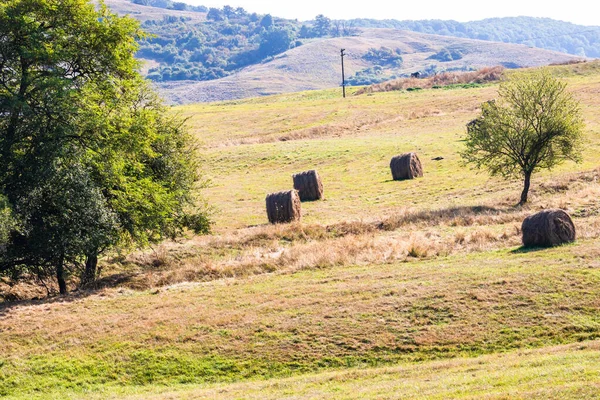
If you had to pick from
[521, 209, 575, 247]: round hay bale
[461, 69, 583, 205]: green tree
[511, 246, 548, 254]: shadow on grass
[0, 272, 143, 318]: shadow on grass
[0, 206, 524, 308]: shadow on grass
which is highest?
[461, 69, 583, 205]: green tree

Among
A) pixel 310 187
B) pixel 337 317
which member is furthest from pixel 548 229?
pixel 310 187

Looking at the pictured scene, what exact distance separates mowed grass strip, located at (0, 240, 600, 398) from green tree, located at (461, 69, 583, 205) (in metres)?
15.8

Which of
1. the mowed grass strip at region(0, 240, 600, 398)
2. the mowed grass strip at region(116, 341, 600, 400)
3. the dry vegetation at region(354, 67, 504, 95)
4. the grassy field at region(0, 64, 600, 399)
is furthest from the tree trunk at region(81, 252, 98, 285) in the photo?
the dry vegetation at region(354, 67, 504, 95)

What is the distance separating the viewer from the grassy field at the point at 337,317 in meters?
16.8

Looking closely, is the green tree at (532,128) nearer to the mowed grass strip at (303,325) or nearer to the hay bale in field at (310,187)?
the hay bale in field at (310,187)

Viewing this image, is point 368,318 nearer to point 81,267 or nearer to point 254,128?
point 81,267

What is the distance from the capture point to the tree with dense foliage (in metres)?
24.3

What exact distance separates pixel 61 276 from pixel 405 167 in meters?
28.9

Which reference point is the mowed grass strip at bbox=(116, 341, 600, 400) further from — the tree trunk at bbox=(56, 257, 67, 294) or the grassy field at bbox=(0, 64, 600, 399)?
the tree trunk at bbox=(56, 257, 67, 294)

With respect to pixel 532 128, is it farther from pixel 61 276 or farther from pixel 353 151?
pixel 61 276

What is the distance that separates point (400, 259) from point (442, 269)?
2974mm

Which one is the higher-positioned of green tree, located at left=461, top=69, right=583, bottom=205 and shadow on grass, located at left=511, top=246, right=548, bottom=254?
green tree, located at left=461, top=69, right=583, bottom=205

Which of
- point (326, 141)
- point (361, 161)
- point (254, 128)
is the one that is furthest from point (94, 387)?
point (254, 128)

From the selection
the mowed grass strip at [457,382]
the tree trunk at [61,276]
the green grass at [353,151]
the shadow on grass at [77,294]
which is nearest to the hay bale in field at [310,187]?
the green grass at [353,151]
